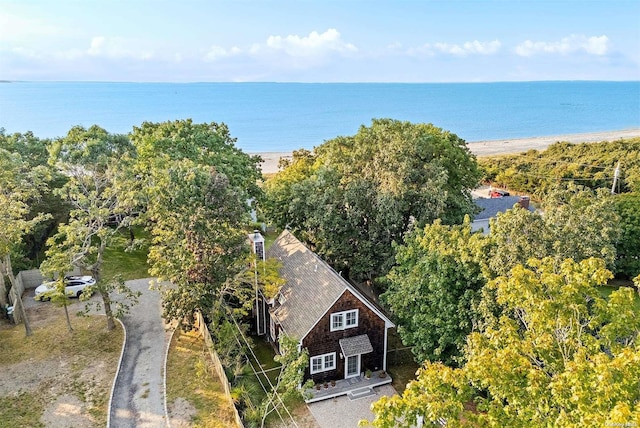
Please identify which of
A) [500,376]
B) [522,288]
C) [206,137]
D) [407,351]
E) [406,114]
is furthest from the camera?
[406,114]

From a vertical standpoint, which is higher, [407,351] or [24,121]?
[24,121]

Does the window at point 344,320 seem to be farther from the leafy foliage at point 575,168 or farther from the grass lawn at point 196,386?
the leafy foliage at point 575,168

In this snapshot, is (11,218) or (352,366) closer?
(352,366)

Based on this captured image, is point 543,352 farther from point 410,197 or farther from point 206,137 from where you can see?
point 206,137

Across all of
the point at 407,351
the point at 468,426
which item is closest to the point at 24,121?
the point at 407,351

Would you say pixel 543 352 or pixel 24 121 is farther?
pixel 24 121

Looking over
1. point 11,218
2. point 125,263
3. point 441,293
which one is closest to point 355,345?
point 441,293

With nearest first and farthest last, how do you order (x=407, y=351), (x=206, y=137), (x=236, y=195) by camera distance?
(x=236, y=195)
(x=407, y=351)
(x=206, y=137)

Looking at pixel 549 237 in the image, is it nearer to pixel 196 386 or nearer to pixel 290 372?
pixel 290 372
